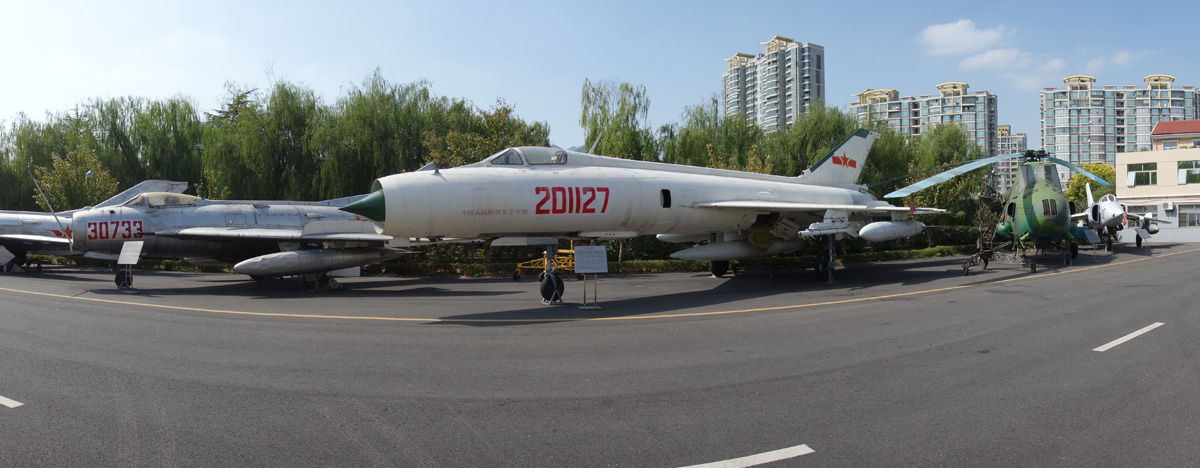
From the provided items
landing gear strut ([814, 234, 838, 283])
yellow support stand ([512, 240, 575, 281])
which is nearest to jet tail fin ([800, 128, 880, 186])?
landing gear strut ([814, 234, 838, 283])

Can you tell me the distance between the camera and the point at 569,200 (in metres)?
11.5

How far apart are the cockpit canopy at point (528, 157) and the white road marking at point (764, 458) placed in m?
8.50

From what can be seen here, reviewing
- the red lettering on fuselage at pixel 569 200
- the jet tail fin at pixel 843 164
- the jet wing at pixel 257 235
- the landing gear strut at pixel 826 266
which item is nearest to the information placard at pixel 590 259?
the red lettering on fuselage at pixel 569 200

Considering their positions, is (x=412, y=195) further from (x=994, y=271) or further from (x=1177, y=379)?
(x=994, y=271)

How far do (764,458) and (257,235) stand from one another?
14.7m

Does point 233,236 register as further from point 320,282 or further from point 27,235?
point 27,235

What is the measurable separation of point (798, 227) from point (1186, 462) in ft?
41.8

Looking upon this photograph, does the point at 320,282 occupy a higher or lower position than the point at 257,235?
lower

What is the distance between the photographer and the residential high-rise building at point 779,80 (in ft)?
456

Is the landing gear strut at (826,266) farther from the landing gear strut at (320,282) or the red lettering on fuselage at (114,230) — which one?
the red lettering on fuselage at (114,230)

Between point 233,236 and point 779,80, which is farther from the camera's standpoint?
point 779,80

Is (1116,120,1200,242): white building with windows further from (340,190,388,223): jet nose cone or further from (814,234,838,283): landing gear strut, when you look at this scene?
(340,190,388,223): jet nose cone

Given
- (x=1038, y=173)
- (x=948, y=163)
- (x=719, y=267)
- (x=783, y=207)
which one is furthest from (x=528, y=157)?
(x=948, y=163)

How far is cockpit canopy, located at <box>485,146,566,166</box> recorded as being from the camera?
459 inches
